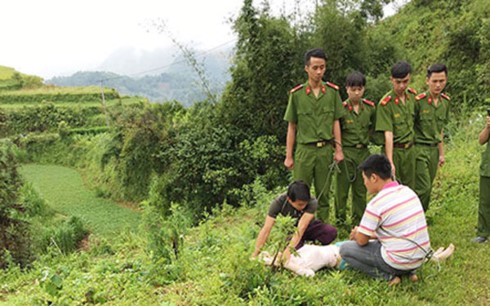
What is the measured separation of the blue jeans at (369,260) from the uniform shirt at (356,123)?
1.42 m

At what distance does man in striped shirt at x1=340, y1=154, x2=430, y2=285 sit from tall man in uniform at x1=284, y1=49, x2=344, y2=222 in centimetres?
111

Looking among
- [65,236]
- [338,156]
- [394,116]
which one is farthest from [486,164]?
[65,236]

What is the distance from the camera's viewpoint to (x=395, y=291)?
10.6 feet

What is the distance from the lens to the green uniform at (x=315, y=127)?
430 centimetres

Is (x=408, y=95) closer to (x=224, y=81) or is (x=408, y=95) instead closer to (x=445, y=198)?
(x=445, y=198)

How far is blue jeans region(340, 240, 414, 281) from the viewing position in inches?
131

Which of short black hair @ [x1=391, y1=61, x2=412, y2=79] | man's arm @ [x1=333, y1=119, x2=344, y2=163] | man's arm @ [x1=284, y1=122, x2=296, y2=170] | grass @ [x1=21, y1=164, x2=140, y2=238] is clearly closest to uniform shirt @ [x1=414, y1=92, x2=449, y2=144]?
short black hair @ [x1=391, y1=61, x2=412, y2=79]

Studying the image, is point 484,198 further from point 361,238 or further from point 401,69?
point 361,238

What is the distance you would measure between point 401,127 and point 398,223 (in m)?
1.57

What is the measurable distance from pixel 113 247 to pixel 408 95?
6.82 m

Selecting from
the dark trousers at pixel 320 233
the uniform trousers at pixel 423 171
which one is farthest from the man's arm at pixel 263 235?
the uniform trousers at pixel 423 171

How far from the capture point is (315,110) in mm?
4289

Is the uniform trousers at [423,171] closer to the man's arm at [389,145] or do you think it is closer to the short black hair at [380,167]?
the man's arm at [389,145]

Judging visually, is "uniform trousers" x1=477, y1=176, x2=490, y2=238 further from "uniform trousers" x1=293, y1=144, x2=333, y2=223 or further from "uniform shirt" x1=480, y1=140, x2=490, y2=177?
"uniform trousers" x1=293, y1=144, x2=333, y2=223
